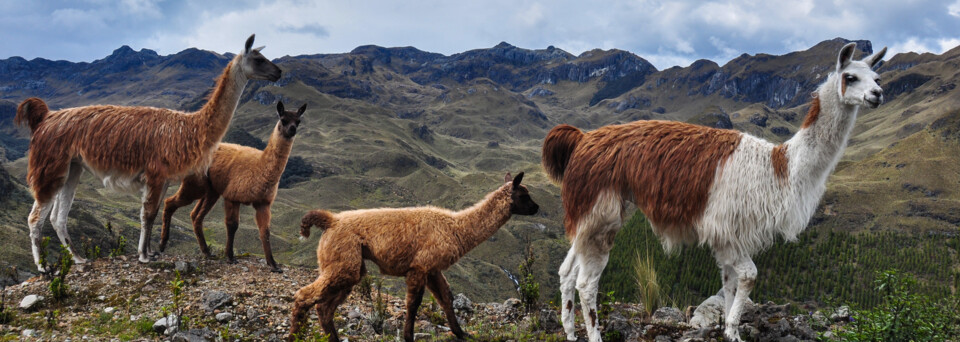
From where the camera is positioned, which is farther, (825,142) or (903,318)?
(825,142)

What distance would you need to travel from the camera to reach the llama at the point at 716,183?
19.6 ft

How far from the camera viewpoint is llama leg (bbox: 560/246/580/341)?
267 inches

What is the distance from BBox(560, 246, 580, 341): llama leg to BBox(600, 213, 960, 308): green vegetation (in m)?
62.5

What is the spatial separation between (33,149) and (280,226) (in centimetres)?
7187

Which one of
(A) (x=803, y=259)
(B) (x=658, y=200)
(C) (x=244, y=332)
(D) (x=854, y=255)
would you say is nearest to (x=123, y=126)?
(C) (x=244, y=332)

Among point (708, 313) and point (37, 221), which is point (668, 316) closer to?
point (708, 313)

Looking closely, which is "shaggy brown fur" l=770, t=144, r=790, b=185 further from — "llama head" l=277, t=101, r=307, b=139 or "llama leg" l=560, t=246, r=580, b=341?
"llama head" l=277, t=101, r=307, b=139

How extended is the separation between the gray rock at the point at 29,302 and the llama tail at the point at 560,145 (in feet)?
26.8

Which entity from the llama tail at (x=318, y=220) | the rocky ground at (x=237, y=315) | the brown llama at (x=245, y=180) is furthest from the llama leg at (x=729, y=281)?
the brown llama at (x=245, y=180)

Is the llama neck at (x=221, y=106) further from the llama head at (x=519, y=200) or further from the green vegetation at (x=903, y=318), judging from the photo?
the green vegetation at (x=903, y=318)

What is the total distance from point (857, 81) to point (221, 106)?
1028 centimetres

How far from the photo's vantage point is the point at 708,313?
8.64 meters

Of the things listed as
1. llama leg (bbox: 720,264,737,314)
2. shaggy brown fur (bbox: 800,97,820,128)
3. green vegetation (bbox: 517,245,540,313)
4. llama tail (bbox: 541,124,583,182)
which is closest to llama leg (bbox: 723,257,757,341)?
llama leg (bbox: 720,264,737,314)

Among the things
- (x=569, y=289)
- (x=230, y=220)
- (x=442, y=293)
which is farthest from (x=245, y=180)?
(x=569, y=289)
